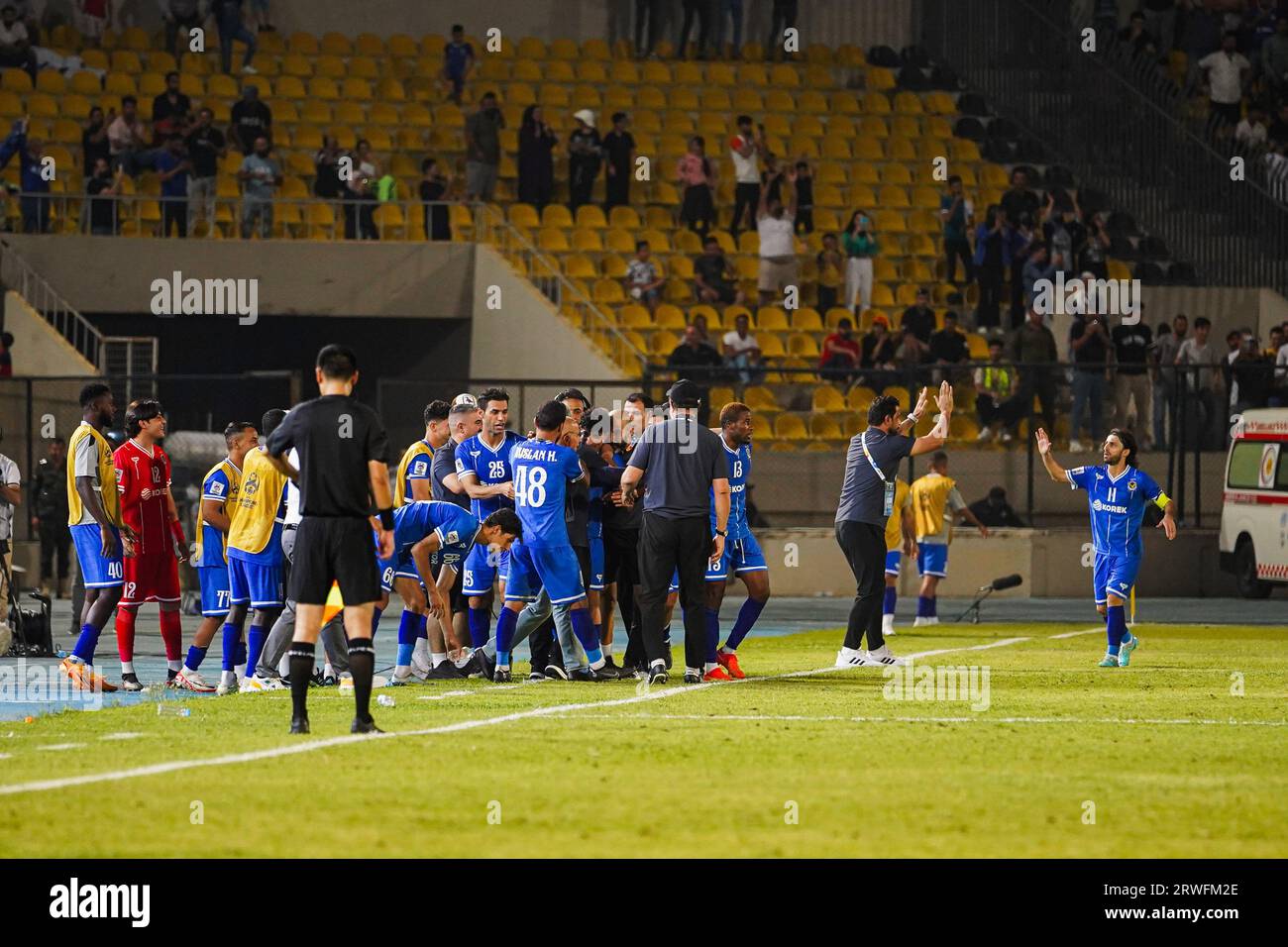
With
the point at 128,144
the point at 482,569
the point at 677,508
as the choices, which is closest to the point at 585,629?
the point at 482,569

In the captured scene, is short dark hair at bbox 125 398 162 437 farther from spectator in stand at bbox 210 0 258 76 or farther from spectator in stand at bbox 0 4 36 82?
spectator in stand at bbox 210 0 258 76

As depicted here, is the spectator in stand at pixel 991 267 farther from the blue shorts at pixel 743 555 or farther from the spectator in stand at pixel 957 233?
Answer: the blue shorts at pixel 743 555

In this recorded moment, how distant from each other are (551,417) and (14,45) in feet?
73.2

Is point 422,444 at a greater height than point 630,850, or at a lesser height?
greater

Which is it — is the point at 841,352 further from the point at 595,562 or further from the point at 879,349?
the point at 595,562

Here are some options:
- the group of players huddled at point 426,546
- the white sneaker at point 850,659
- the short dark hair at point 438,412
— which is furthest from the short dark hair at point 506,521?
the white sneaker at point 850,659

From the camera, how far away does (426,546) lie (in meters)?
14.7

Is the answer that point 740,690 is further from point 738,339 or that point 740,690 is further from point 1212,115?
point 1212,115

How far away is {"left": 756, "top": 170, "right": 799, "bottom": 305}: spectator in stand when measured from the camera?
33188 mm

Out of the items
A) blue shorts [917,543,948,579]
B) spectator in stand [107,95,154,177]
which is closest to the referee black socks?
blue shorts [917,543,948,579]

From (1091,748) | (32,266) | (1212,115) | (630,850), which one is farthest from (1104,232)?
(630,850)

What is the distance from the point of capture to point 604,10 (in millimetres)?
39312

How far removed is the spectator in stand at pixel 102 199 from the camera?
3095cm

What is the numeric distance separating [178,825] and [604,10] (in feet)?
107
